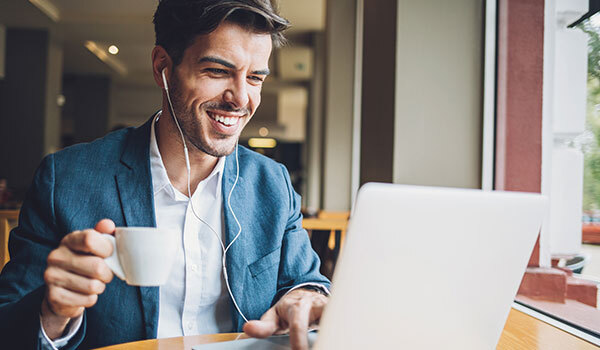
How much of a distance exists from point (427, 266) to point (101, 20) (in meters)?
7.14

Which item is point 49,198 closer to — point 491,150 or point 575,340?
point 575,340

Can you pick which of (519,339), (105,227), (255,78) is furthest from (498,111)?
(105,227)

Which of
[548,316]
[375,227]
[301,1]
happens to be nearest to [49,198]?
[375,227]

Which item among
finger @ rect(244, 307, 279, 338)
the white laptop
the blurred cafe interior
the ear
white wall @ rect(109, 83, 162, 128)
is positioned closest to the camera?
the white laptop

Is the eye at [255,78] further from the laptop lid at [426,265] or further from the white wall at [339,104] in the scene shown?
the white wall at [339,104]

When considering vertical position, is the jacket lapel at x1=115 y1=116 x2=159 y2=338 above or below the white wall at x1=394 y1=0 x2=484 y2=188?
below

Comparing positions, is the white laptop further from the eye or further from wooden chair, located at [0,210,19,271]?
wooden chair, located at [0,210,19,271]

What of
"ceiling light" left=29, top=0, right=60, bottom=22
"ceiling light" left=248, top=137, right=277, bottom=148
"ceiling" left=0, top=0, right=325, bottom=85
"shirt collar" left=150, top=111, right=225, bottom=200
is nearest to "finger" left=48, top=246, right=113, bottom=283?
"shirt collar" left=150, top=111, right=225, bottom=200

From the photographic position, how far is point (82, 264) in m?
0.68

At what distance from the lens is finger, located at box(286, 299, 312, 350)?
2.39ft

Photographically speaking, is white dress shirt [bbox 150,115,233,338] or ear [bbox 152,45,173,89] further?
ear [bbox 152,45,173,89]

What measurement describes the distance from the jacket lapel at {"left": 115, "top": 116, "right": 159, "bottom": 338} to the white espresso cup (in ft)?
1.38

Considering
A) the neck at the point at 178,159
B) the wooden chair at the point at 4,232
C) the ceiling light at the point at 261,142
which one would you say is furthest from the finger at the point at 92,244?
the ceiling light at the point at 261,142

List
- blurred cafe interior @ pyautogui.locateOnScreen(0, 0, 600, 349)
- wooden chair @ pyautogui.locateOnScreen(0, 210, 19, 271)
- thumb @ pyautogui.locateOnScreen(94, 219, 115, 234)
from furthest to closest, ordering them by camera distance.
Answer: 1. wooden chair @ pyautogui.locateOnScreen(0, 210, 19, 271)
2. blurred cafe interior @ pyautogui.locateOnScreen(0, 0, 600, 349)
3. thumb @ pyautogui.locateOnScreen(94, 219, 115, 234)
